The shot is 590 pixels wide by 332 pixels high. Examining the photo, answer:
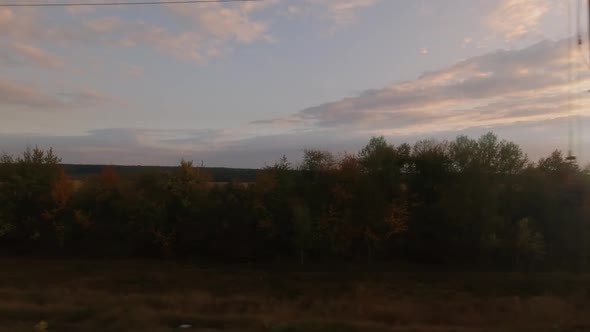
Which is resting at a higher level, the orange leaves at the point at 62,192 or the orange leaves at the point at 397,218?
the orange leaves at the point at 62,192

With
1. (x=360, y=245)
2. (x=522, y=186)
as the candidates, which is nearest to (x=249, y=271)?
(x=360, y=245)

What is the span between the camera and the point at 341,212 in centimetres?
4366

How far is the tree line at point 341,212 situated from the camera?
41562 millimetres

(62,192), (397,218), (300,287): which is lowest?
(300,287)

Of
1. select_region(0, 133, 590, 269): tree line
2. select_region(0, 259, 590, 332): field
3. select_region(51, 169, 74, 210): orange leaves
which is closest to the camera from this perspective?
select_region(0, 259, 590, 332): field

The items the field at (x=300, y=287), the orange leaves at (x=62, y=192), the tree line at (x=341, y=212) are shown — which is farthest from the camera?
the orange leaves at (x=62, y=192)

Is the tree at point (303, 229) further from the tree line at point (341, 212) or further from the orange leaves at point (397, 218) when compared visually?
the orange leaves at point (397, 218)

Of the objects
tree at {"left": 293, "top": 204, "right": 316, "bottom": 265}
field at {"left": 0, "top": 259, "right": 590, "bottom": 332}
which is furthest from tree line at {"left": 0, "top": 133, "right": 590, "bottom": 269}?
field at {"left": 0, "top": 259, "right": 590, "bottom": 332}

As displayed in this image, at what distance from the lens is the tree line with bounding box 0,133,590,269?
136ft

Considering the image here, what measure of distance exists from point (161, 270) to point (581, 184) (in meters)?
30.8

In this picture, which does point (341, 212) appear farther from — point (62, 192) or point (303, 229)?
point (62, 192)

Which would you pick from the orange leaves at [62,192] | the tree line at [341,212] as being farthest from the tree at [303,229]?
the orange leaves at [62,192]

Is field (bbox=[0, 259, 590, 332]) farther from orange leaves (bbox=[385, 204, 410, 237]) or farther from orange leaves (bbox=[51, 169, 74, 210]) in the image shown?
orange leaves (bbox=[51, 169, 74, 210])

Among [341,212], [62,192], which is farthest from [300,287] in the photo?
[62,192]
